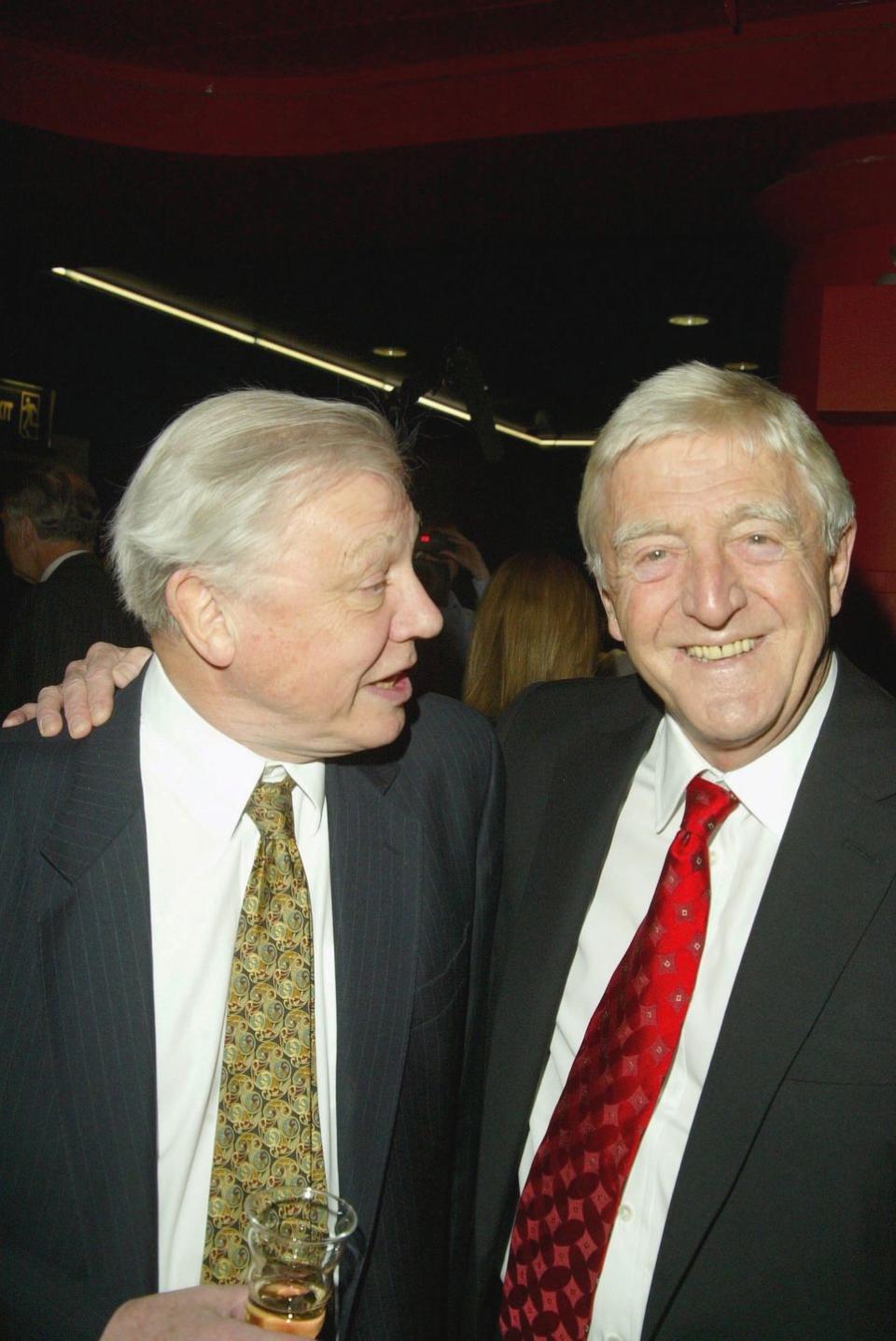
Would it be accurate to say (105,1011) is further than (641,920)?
No

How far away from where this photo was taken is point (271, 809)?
1.51 metres

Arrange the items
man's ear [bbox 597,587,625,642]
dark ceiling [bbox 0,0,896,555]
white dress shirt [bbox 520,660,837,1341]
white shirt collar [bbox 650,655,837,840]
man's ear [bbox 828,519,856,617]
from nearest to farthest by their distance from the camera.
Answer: white dress shirt [bbox 520,660,837,1341]
white shirt collar [bbox 650,655,837,840]
man's ear [bbox 828,519,856,617]
man's ear [bbox 597,587,625,642]
dark ceiling [bbox 0,0,896,555]

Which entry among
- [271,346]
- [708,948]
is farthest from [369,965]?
[271,346]

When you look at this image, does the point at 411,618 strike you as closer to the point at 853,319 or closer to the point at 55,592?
the point at 853,319

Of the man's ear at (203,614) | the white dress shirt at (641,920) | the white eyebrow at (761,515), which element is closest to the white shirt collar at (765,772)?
the white dress shirt at (641,920)

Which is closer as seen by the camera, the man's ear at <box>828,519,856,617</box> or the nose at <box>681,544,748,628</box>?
the nose at <box>681,544,748,628</box>

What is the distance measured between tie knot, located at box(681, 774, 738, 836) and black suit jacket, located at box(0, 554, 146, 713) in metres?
3.02

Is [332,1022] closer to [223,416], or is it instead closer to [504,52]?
[223,416]

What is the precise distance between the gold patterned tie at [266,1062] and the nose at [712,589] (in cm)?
68

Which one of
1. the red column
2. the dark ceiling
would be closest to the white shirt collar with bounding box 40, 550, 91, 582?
the dark ceiling

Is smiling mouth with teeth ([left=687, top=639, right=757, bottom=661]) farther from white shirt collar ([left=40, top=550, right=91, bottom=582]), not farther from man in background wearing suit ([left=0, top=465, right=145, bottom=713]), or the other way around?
white shirt collar ([left=40, top=550, right=91, bottom=582])

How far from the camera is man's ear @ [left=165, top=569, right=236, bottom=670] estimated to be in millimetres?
1465

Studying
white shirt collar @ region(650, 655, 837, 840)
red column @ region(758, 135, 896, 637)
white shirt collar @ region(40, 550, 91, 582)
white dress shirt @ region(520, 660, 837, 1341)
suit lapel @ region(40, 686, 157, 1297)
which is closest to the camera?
suit lapel @ region(40, 686, 157, 1297)

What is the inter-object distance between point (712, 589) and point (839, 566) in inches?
10.5
